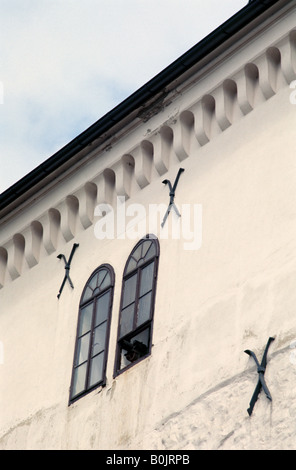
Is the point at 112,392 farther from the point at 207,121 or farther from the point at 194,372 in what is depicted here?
the point at 207,121

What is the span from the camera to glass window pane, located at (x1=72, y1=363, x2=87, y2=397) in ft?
67.3

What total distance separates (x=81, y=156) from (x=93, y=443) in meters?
4.11

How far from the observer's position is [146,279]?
20344 mm

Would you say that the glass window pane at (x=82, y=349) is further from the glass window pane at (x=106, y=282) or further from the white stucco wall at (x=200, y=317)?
the glass window pane at (x=106, y=282)

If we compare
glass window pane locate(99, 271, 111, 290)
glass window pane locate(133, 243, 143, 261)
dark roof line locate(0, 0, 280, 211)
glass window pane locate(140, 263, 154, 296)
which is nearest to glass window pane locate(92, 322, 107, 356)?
glass window pane locate(99, 271, 111, 290)

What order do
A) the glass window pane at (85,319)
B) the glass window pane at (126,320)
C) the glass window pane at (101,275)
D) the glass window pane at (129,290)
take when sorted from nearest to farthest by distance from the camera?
the glass window pane at (126,320)
the glass window pane at (129,290)
the glass window pane at (85,319)
the glass window pane at (101,275)

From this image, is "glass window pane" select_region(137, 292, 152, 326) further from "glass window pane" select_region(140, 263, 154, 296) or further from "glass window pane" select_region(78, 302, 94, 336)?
"glass window pane" select_region(78, 302, 94, 336)

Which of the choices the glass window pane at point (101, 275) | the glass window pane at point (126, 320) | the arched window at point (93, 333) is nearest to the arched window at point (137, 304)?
the glass window pane at point (126, 320)

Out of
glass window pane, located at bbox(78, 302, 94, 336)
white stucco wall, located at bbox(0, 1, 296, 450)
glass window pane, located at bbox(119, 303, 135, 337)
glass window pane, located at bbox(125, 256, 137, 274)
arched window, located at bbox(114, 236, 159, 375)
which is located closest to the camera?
white stucco wall, located at bbox(0, 1, 296, 450)

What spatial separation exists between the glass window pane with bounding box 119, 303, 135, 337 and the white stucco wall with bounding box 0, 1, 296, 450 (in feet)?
0.50

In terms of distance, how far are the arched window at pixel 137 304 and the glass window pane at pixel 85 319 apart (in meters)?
0.67

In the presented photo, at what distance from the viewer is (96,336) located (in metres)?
20.6

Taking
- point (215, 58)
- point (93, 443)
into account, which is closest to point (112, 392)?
point (93, 443)

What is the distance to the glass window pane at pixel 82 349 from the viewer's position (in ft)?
67.9
